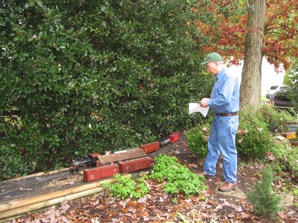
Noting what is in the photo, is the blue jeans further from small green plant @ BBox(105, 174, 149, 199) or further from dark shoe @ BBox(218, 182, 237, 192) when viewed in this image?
small green plant @ BBox(105, 174, 149, 199)

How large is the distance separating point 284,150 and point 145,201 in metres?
3.34

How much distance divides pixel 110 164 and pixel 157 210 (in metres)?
1.35

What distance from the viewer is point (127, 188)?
4145mm

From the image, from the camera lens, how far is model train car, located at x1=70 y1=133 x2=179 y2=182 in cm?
454

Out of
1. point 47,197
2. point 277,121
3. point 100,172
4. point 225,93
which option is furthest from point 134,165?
point 277,121

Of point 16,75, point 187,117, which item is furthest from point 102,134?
point 187,117

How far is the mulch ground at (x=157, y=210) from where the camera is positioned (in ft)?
12.0

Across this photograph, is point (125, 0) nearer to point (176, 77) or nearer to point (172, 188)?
point (176, 77)

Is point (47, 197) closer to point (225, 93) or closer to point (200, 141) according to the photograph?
point (200, 141)

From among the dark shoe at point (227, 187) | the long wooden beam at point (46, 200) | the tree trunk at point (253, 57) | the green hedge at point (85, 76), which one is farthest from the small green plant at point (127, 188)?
the tree trunk at point (253, 57)

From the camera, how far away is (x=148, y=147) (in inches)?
235

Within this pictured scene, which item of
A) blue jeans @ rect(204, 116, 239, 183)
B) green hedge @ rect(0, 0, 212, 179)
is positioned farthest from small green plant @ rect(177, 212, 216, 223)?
green hedge @ rect(0, 0, 212, 179)

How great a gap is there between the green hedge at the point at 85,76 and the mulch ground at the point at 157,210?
1.29 metres

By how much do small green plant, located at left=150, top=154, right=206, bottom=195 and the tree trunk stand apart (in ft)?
12.8
